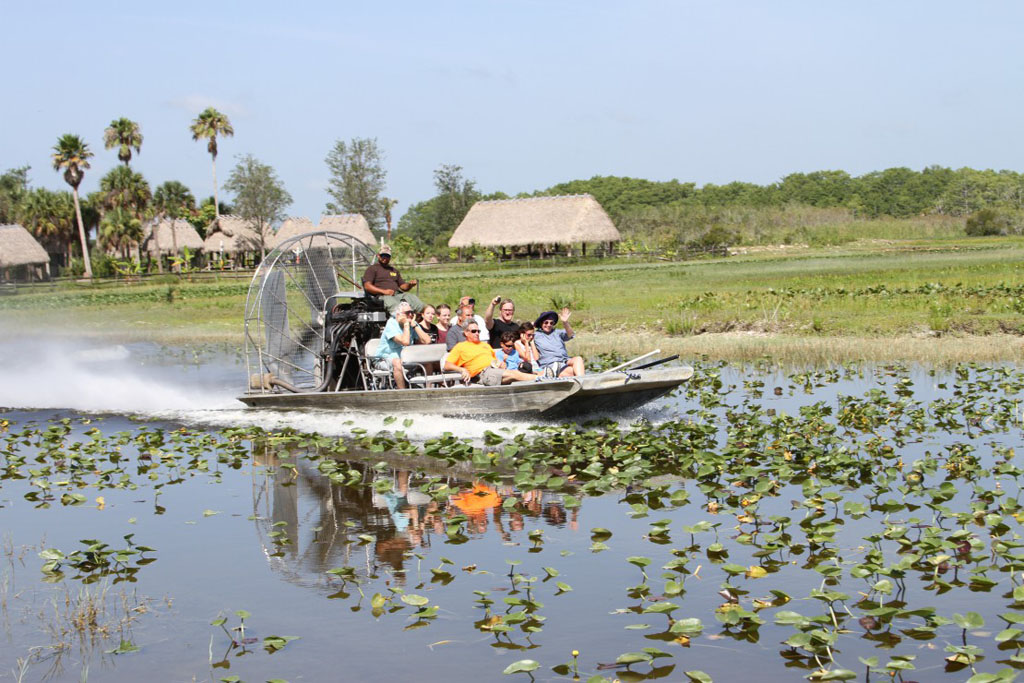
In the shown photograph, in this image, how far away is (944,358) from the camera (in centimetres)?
1817

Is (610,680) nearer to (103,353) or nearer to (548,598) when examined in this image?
(548,598)

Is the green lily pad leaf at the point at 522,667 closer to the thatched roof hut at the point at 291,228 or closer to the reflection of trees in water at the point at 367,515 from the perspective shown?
the reflection of trees in water at the point at 367,515

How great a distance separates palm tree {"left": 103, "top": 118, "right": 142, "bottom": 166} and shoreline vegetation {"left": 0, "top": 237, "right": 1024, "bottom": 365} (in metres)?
16.3

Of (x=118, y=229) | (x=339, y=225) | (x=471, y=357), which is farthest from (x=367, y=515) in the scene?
(x=118, y=229)

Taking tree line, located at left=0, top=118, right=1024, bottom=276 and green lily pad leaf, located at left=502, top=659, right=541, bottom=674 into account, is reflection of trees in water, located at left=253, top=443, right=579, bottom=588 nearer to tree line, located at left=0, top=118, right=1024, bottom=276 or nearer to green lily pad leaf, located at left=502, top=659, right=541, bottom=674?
green lily pad leaf, located at left=502, top=659, right=541, bottom=674

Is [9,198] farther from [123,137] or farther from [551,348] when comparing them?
[551,348]

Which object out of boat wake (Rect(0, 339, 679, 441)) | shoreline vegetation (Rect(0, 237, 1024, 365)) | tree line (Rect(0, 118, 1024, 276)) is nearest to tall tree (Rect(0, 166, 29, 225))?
tree line (Rect(0, 118, 1024, 276))

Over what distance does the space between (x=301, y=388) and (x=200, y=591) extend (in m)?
7.86

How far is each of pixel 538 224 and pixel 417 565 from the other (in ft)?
188

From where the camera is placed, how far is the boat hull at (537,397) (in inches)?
509

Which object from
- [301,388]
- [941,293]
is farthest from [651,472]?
[941,293]

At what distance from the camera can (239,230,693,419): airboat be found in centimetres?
1312

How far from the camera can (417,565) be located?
27.6 feet

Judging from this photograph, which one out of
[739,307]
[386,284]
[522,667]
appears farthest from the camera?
[739,307]
